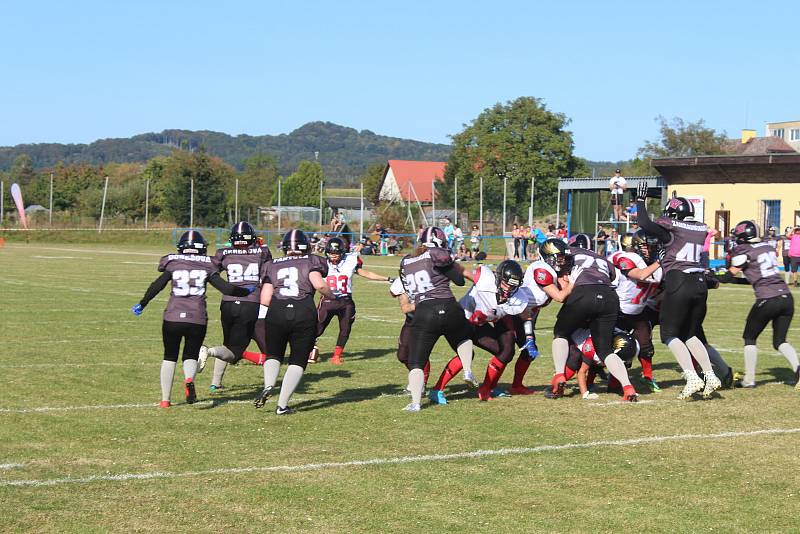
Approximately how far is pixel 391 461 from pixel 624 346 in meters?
4.08

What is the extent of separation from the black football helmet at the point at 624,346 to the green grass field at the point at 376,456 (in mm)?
486

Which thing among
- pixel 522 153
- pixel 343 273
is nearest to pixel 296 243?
pixel 343 273

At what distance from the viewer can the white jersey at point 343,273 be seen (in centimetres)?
1387

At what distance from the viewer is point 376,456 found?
8133 millimetres

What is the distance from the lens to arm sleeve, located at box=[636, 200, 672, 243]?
10351mm

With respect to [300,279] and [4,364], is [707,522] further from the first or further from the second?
[4,364]

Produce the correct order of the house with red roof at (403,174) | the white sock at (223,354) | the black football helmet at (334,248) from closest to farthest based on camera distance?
the white sock at (223,354) → the black football helmet at (334,248) → the house with red roof at (403,174)

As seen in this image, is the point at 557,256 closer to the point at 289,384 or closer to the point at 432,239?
the point at 432,239

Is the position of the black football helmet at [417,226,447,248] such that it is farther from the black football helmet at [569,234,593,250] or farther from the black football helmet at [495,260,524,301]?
the black football helmet at [569,234,593,250]

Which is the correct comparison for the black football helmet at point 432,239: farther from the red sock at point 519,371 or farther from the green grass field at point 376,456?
the red sock at point 519,371

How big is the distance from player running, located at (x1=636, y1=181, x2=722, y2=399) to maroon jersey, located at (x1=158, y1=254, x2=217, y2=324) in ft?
15.1

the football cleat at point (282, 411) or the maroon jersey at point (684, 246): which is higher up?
the maroon jersey at point (684, 246)

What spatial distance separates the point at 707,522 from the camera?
20.8 feet

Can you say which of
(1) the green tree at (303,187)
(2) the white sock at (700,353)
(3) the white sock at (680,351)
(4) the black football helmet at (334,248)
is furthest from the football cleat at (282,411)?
(1) the green tree at (303,187)
